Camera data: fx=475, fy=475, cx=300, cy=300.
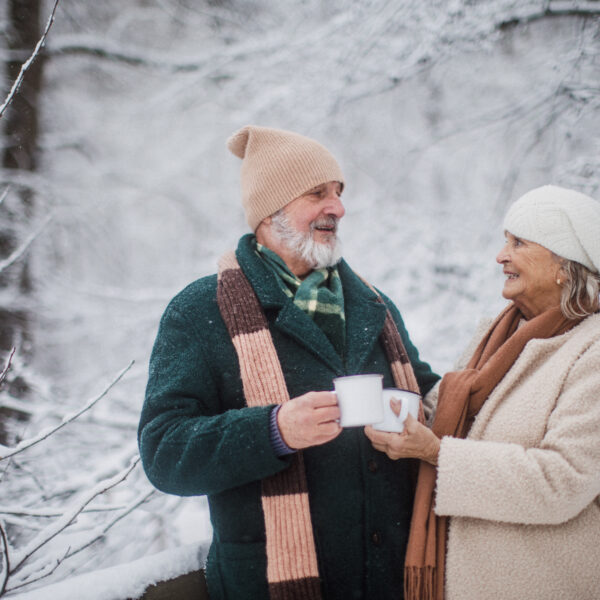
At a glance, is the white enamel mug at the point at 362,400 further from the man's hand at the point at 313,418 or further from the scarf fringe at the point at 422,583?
the scarf fringe at the point at 422,583

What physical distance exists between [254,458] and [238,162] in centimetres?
431

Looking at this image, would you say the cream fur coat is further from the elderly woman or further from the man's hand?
the man's hand

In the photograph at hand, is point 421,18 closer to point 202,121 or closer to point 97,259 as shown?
point 202,121

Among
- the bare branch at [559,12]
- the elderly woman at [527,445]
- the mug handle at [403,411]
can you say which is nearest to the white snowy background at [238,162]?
the bare branch at [559,12]

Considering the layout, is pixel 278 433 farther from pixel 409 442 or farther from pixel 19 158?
pixel 19 158

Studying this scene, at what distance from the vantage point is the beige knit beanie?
1.81 meters

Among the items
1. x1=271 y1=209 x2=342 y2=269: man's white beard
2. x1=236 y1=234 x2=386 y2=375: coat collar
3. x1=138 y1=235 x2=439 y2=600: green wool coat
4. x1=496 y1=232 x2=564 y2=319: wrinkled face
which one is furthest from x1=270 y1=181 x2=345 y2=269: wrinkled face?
x1=496 y1=232 x2=564 y2=319: wrinkled face

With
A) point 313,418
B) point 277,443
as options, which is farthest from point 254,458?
point 313,418

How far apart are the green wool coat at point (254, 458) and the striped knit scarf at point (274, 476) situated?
43 mm

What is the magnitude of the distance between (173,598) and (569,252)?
1.63 meters

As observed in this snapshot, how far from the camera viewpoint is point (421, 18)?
4816 mm

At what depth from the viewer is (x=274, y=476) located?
1.34 metres

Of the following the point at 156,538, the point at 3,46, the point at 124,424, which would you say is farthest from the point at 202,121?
the point at 156,538

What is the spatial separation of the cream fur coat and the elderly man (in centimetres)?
22
